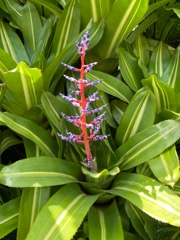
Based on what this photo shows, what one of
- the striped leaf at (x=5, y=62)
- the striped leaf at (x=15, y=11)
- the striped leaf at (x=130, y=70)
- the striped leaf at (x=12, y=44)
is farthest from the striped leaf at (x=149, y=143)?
the striped leaf at (x=15, y=11)

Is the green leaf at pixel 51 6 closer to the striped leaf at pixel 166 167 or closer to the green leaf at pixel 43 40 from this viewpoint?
the green leaf at pixel 43 40

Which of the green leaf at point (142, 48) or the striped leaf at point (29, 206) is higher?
the green leaf at point (142, 48)

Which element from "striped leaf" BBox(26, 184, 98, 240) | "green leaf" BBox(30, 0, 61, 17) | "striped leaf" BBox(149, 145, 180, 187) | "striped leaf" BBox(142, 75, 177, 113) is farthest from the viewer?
"green leaf" BBox(30, 0, 61, 17)

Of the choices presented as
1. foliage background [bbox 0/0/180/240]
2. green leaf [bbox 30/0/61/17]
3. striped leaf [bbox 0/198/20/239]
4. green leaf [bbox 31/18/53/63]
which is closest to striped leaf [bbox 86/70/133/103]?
foliage background [bbox 0/0/180/240]

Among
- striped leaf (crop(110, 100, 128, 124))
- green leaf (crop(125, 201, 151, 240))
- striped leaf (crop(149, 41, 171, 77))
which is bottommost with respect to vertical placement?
green leaf (crop(125, 201, 151, 240))

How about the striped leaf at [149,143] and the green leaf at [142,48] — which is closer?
the striped leaf at [149,143]

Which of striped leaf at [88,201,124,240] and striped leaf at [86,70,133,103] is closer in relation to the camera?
striped leaf at [88,201,124,240]

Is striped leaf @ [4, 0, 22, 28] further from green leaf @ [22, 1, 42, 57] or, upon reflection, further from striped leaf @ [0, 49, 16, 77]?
striped leaf @ [0, 49, 16, 77]

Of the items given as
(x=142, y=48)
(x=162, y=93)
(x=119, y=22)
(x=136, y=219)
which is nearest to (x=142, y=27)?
(x=142, y=48)
